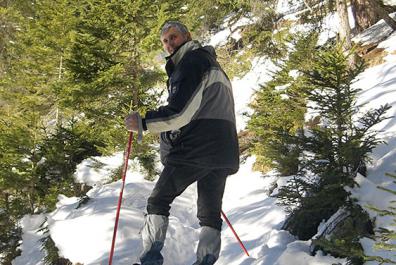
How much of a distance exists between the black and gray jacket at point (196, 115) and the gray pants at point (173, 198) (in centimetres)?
13

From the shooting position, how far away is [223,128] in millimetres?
3393

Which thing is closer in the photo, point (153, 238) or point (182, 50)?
point (153, 238)

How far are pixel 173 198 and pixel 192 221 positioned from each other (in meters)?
4.76

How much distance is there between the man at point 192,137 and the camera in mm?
3184

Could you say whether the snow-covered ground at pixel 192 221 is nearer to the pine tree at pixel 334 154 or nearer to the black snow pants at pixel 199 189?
the pine tree at pixel 334 154

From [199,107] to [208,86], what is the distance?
0.20 metres

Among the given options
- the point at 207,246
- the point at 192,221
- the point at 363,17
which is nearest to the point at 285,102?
the point at 192,221

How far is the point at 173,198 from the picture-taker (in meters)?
3.38

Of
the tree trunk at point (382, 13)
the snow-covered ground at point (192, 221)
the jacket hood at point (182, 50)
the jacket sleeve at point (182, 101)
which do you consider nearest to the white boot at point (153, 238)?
the jacket sleeve at point (182, 101)

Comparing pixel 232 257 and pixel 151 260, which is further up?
Result: pixel 151 260

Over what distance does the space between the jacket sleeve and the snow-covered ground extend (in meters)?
1.66

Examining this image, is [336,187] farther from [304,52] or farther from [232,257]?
[304,52]

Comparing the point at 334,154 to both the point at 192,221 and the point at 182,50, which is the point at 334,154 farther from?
the point at 192,221

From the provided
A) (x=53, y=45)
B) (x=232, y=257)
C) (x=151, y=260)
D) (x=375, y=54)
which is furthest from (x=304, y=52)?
(x=53, y=45)
